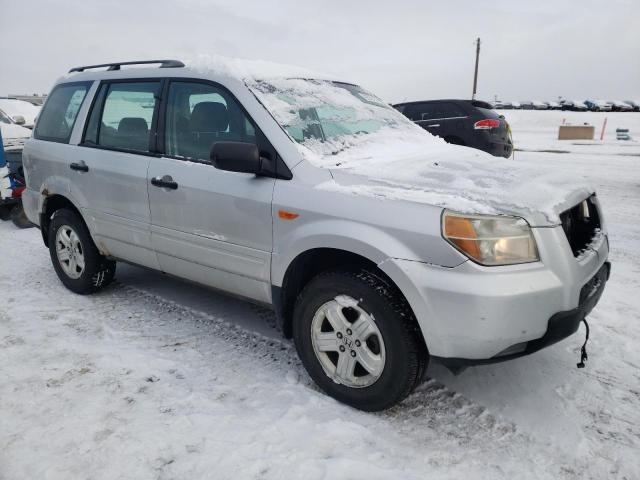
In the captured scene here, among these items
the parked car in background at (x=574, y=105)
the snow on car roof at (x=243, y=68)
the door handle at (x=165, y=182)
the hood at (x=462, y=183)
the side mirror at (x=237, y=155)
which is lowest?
the door handle at (x=165, y=182)

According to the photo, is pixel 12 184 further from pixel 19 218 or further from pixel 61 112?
pixel 61 112

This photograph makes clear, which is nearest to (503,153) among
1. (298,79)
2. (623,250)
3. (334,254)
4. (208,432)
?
(623,250)

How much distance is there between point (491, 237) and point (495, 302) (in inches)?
11.0

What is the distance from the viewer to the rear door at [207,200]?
2853 millimetres

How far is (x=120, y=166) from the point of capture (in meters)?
3.57

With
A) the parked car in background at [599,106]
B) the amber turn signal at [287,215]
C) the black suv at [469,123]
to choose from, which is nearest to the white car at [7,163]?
the amber turn signal at [287,215]

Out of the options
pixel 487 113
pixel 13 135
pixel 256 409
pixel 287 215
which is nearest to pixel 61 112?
pixel 287 215

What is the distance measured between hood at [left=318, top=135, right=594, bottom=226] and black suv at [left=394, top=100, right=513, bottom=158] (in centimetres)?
707

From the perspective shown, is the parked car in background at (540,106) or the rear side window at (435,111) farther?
the parked car in background at (540,106)

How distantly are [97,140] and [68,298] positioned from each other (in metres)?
1.34

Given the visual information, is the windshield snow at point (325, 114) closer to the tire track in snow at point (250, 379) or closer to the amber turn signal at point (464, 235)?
the amber turn signal at point (464, 235)

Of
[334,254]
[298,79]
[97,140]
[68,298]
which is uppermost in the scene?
[298,79]

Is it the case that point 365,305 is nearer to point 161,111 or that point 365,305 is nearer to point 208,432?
point 208,432

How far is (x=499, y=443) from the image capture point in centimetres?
238
